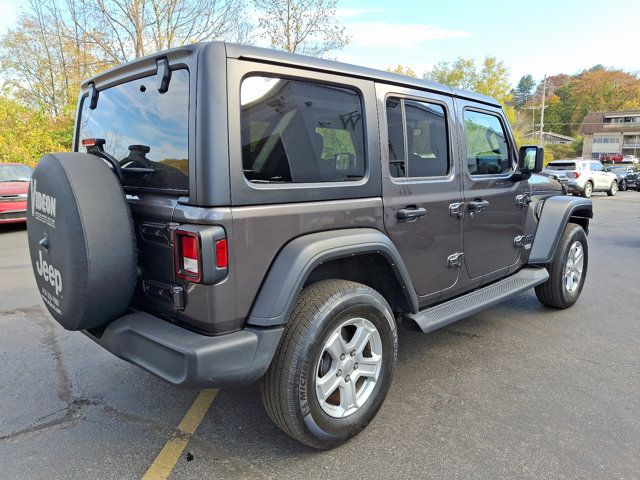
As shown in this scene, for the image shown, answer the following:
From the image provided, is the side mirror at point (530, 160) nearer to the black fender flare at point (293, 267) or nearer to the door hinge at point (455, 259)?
the door hinge at point (455, 259)

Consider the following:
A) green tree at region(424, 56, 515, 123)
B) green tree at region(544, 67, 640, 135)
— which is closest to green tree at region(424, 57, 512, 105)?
green tree at region(424, 56, 515, 123)

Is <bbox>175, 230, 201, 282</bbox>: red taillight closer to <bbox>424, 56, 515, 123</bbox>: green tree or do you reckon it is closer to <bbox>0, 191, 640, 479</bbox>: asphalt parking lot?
<bbox>0, 191, 640, 479</bbox>: asphalt parking lot

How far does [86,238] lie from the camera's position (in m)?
2.09

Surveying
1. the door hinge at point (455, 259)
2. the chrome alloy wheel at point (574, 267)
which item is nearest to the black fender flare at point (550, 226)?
the chrome alloy wheel at point (574, 267)

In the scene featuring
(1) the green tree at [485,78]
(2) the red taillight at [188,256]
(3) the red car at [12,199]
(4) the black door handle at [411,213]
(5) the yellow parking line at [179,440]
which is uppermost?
(1) the green tree at [485,78]

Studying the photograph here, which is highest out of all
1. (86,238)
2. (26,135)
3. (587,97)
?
(587,97)

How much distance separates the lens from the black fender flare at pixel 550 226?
4.28m

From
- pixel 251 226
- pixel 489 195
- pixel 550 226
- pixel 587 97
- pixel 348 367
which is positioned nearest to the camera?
pixel 251 226

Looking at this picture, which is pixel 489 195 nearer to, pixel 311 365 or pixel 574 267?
pixel 574 267

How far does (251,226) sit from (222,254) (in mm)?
190

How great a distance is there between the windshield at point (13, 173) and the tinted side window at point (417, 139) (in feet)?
32.9

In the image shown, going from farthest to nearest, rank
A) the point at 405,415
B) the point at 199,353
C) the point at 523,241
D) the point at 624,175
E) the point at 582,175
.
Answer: the point at 624,175
the point at 582,175
the point at 523,241
the point at 405,415
the point at 199,353

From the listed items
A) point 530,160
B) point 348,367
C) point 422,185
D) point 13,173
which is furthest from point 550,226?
point 13,173

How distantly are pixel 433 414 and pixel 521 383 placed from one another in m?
0.82
